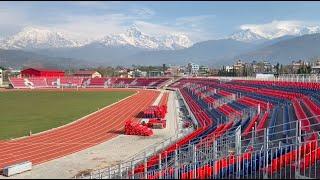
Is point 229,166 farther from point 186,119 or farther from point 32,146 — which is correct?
point 186,119

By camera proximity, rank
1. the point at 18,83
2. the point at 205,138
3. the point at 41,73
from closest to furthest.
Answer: the point at 205,138
the point at 18,83
the point at 41,73

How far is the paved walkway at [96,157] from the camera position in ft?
55.8

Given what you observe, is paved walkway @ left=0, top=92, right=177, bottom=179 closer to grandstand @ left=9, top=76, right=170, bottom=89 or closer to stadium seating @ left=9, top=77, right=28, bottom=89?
grandstand @ left=9, top=76, right=170, bottom=89

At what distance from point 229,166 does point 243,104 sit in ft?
62.5

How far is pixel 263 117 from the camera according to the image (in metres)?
22.0

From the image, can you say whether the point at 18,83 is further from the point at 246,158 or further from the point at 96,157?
the point at 246,158

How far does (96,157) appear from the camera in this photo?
19984mm

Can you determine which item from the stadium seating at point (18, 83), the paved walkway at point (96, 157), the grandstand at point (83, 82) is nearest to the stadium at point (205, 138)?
the paved walkway at point (96, 157)

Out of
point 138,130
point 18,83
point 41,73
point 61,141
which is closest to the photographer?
point 61,141

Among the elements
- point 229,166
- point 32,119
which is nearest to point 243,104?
point 32,119

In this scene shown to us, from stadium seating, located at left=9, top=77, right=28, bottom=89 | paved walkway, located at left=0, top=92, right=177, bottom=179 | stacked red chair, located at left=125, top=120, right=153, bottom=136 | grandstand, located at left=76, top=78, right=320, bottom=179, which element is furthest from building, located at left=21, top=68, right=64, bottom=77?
grandstand, located at left=76, top=78, right=320, bottom=179

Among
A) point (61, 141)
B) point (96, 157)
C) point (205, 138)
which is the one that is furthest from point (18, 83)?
point (205, 138)

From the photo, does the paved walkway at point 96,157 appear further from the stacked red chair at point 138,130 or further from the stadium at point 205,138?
the stacked red chair at point 138,130

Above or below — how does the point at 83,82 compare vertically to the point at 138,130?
above
